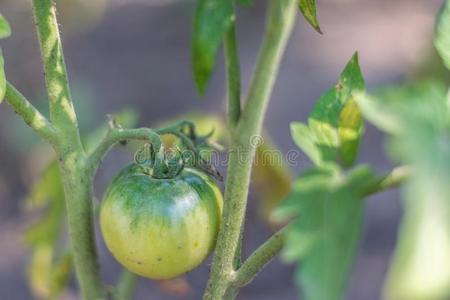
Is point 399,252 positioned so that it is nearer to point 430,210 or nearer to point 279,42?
point 430,210

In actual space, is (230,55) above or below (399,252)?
above

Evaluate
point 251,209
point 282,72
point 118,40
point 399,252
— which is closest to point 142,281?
point 251,209

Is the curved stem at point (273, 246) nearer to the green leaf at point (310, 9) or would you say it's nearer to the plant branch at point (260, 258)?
the plant branch at point (260, 258)

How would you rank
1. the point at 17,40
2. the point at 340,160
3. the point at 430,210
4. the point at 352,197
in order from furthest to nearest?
1. the point at 17,40
2. the point at 340,160
3. the point at 352,197
4. the point at 430,210

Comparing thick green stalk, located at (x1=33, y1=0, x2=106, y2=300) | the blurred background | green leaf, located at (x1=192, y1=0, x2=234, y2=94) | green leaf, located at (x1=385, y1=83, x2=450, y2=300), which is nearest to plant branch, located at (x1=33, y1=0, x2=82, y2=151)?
thick green stalk, located at (x1=33, y1=0, x2=106, y2=300)

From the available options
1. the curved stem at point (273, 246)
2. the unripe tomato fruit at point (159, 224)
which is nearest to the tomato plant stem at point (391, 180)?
the curved stem at point (273, 246)

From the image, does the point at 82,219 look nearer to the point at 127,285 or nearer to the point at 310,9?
the point at 127,285

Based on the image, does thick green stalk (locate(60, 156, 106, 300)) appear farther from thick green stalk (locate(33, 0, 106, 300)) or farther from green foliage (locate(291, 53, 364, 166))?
green foliage (locate(291, 53, 364, 166))

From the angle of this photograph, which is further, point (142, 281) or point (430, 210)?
point (142, 281)
